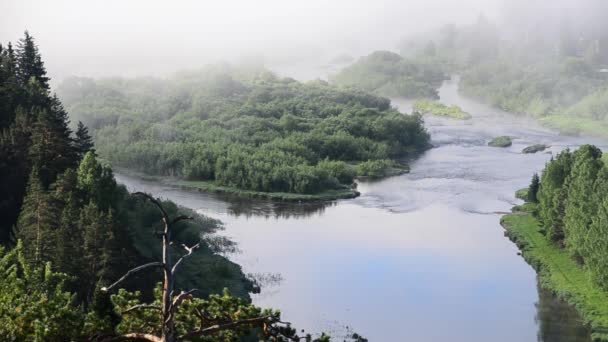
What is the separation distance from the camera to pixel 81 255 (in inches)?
789

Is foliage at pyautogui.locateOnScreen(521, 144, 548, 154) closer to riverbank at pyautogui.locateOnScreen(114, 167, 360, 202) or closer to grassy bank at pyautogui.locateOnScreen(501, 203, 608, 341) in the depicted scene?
riverbank at pyautogui.locateOnScreen(114, 167, 360, 202)

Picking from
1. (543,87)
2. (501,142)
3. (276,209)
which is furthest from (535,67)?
(276,209)

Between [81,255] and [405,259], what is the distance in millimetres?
14162

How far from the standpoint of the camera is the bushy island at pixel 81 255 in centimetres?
859

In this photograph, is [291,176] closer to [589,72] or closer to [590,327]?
[590,327]

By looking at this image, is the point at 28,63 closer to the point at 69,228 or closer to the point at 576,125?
the point at 69,228

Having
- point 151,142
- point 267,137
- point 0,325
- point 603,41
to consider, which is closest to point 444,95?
point 603,41

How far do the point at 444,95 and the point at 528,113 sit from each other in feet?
47.1

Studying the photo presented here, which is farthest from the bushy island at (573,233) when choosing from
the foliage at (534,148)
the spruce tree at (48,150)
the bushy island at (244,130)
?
the foliage at (534,148)

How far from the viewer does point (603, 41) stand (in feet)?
320

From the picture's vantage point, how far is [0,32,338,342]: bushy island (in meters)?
8.59

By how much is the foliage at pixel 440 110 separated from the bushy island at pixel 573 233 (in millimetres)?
39080

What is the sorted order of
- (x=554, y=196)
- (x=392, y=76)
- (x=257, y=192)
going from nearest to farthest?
(x=554, y=196)
(x=257, y=192)
(x=392, y=76)

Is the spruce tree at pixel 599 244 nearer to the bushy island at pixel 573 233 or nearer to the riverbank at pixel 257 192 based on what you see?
the bushy island at pixel 573 233
